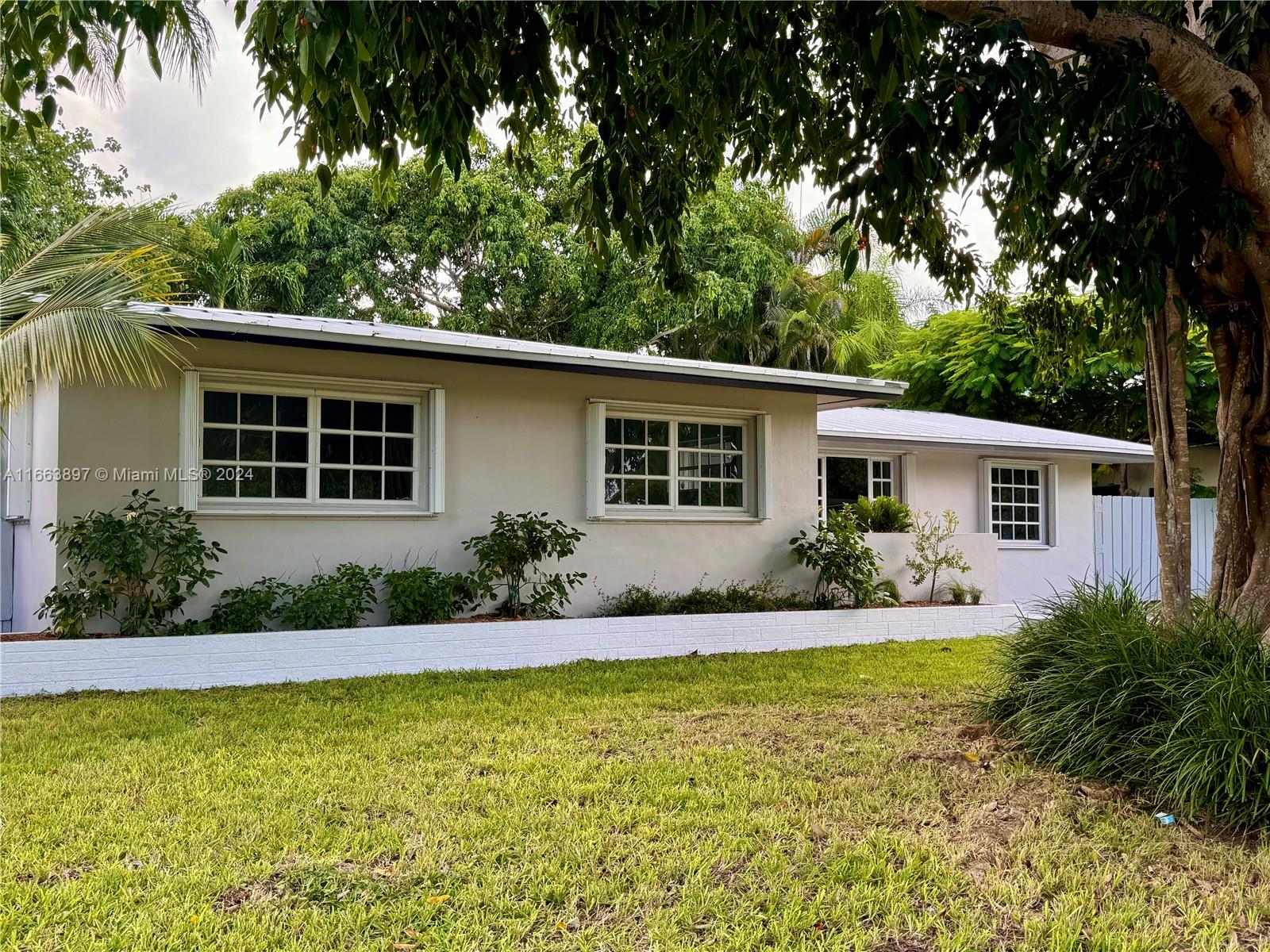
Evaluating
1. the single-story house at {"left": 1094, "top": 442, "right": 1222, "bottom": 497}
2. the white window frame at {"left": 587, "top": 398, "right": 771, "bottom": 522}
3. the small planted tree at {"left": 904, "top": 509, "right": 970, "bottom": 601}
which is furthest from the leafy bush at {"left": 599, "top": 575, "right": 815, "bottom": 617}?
the single-story house at {"left": 1094, "top": 442, "right": 1222, "bottom": 497}

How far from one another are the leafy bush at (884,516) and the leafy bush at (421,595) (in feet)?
A: 19.9

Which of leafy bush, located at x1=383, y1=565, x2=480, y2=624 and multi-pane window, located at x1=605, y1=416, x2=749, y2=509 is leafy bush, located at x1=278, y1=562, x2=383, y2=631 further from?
multi-pane window, located at x1=605, y1=416, x2=749, y2=509

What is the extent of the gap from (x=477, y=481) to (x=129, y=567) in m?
3.36

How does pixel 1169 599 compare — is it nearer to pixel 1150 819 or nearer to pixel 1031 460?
pixel 1150 819

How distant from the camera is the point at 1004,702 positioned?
5805mm

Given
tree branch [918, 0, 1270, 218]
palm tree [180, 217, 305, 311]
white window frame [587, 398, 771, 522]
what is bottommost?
white window frame [587, 398, 771, 522]

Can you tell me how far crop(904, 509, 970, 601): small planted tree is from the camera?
12.2 meters

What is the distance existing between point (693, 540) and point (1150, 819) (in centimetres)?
675

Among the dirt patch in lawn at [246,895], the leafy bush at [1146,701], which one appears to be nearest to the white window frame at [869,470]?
the leafy bush at [1146,701]

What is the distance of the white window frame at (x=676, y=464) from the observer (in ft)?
33.1

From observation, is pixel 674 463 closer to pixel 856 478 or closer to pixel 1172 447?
pixel 856 478

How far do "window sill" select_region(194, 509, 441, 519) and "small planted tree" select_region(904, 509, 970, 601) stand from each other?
6575mm

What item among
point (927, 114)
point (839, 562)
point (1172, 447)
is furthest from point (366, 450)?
point (1172, 447)

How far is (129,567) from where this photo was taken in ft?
24.2
